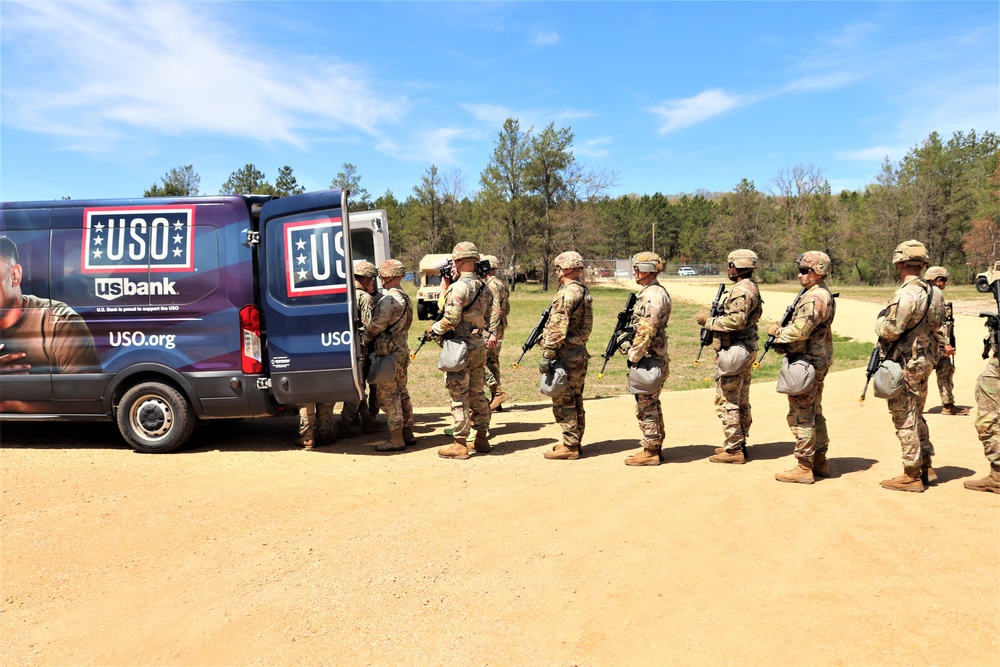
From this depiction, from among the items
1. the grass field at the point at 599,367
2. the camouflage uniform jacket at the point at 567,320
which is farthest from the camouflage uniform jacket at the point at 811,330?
the grass field at the point at 599,367

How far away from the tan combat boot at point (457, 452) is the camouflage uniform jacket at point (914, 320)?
3842 mm

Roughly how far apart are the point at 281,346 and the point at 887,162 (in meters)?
53.1

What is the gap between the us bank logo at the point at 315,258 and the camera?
21.6 ft

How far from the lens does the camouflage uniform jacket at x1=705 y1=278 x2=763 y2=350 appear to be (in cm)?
636

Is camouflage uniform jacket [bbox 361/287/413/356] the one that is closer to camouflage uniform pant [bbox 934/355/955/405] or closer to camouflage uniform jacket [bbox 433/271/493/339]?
camouflage uniform jacket [bbox 433/271/493/339]

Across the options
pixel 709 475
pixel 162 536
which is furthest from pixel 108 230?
pixel 709 475

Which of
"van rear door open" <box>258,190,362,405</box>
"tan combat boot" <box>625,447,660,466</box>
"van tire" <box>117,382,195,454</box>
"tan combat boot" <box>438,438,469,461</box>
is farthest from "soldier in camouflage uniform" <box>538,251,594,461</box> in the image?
"van tire" <box>117,382,195,454</box>

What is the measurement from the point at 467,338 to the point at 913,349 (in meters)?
3.89

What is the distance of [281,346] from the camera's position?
6754 millimetres

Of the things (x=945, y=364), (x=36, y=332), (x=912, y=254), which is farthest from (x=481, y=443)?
(x=945, y=364)

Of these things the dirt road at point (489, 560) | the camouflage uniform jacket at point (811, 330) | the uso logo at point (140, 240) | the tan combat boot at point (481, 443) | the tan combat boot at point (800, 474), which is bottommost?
the dirt road at point (489, 560)

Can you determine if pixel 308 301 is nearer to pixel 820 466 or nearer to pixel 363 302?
pixel 363 302

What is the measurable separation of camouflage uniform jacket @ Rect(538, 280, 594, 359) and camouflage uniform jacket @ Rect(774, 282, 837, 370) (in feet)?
5.74

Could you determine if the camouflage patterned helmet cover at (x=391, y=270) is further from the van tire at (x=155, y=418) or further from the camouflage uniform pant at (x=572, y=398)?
the van tire at (x=155, y=418)
